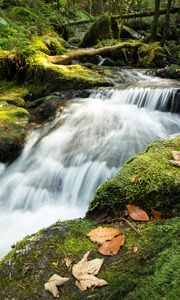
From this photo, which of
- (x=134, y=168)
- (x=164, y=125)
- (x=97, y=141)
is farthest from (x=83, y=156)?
(x=134, y=168)

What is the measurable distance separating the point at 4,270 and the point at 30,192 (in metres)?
3.72

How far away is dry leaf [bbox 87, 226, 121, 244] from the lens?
6.97 ft

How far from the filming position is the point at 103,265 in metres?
1.93

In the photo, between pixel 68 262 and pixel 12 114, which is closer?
pixel 68 262

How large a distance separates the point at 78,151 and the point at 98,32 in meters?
11.6

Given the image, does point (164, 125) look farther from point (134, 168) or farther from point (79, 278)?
point (79, 278)

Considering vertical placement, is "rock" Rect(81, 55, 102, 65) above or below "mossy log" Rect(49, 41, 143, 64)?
below

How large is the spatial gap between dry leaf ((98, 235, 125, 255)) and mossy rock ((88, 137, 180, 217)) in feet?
1.01

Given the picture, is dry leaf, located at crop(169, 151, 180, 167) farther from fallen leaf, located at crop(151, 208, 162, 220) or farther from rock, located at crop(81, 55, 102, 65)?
rock, located at crop(81, 55, 102, 65)

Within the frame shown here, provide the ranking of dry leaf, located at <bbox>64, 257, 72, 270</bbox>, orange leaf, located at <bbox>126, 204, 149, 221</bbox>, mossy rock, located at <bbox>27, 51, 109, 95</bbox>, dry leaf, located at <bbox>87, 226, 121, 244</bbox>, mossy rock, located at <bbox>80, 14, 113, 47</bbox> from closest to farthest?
1. dry leaf, located at <bbox>64, 257, 72, 270</bbox>
2. dry leaf, located at <bbox>87, 226, 121, 244</bbox>
3. orange leaf, located at <bbox>126, 204, 149, 221</bbox>
4. mossy rock, located at <bbox>27, 51, 109, 95</bbox>
5. mossy rock, located at <bbox>80, 14, 113, 47</bbox>

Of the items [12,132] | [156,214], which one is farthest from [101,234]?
[12,132]

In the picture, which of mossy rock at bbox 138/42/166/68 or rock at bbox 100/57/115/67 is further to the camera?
mossy rock at bbox 138/42/166/68

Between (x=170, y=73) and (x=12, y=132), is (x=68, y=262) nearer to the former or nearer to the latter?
(x=12, y=132)

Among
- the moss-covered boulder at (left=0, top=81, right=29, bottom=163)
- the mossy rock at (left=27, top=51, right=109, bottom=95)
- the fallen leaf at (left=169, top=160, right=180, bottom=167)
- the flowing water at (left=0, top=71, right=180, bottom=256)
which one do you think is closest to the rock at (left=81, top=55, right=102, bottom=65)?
the mossy rock at (left=27, top=51, right=109, bottom=95)
